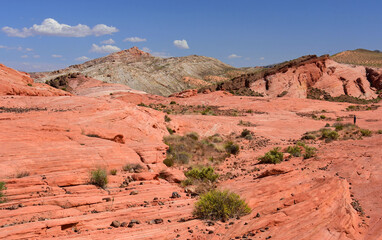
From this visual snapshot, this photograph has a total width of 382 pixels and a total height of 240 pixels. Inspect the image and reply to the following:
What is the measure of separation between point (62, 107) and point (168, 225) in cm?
1143

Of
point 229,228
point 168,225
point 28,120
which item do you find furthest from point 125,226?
point 28,120

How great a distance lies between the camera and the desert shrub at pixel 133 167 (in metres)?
11.0

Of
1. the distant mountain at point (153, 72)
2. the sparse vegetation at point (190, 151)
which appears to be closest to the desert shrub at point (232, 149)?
the sparse vegetation at point (190, 151)

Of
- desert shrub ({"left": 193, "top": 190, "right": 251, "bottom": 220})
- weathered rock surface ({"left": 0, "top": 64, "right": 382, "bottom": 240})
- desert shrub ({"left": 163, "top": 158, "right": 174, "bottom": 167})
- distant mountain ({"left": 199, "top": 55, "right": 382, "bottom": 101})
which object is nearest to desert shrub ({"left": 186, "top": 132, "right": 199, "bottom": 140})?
weathered rock surface ({"left": 0, "top": 64, "right": 382, "bottom": 240})

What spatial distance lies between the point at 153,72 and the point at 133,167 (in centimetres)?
7029

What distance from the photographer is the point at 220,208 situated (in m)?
7.34

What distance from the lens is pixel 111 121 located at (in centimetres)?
1534

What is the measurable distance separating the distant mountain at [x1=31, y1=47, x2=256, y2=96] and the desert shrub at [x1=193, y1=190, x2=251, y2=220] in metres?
59.8

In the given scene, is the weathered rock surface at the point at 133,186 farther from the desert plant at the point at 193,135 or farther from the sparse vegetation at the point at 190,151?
the desert plant at the point at 193,135

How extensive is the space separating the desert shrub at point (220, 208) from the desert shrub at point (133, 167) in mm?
4120

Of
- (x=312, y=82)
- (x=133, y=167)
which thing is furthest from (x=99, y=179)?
(x=312, y=82)

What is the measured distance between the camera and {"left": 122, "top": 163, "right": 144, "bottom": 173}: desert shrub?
36.1 ft

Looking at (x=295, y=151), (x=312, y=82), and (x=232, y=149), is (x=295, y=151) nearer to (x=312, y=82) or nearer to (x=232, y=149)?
(x=232, y=149)

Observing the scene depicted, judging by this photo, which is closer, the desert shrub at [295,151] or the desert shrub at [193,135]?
the desert shrub at [295,151]
